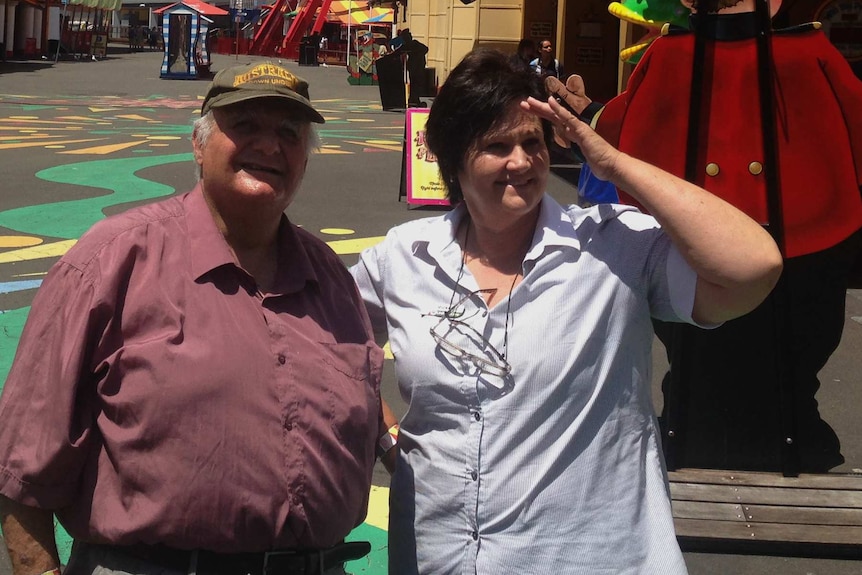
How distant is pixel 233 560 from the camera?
85.7 inches

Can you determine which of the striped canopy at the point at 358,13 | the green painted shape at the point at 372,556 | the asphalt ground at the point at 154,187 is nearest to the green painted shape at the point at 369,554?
the green painted shape at the point at 372,556

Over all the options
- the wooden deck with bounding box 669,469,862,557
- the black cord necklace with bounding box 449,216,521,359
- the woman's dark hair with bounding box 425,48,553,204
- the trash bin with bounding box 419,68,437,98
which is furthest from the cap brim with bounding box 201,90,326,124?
the trash bin with bounding box 419,68,437,98

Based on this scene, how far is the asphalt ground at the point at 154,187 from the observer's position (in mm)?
5695

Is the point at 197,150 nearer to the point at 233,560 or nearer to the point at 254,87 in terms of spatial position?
the point at 254,87

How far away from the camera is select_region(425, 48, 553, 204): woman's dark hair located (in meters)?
2.53

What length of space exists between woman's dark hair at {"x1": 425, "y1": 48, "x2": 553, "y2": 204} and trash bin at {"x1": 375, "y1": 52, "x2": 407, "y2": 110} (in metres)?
20.1

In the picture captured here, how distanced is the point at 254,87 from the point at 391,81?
867 inches

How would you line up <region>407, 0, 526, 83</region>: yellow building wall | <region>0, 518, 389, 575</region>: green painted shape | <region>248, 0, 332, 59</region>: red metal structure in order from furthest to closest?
<region>248, 0, 332, 59</region>: red metal structure
<region>407, 0, 526, 83</region>: yellow building wall
<region>0, 518, 389, 575</region>: green painted shape

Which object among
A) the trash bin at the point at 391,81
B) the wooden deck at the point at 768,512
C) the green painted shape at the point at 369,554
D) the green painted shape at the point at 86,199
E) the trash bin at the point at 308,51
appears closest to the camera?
the wooden deck at the point at 768,512

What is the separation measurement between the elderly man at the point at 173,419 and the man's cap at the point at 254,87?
14mm

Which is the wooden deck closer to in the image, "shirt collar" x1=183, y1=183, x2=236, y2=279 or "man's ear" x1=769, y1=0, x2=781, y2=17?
"man's ear" x1=769, y1=0, x2=781, y2=17

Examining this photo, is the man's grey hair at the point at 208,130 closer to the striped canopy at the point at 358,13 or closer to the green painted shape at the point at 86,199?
the green painted shape at the point at 86,199

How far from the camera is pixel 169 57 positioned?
3603 centimetres

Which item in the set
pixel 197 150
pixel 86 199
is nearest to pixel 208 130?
pixel 197 150
